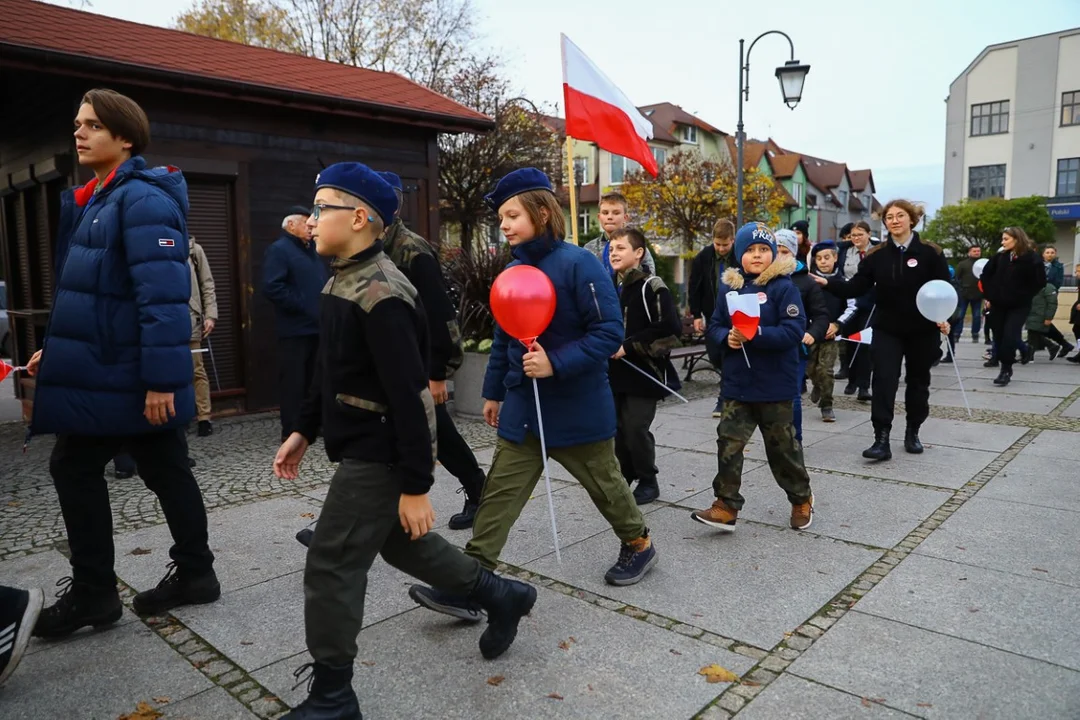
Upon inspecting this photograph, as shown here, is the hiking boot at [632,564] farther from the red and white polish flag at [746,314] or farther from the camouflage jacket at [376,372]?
the camouflage jacket at [376,372]

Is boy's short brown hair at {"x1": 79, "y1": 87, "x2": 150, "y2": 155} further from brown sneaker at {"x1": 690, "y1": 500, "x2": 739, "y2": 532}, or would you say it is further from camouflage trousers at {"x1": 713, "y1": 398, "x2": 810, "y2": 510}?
brown sneaker at {"x1": 690, "y1": 500, "x2": 739, "y2": 532}

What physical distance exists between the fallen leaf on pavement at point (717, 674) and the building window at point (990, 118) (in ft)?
180

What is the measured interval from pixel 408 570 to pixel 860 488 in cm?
369

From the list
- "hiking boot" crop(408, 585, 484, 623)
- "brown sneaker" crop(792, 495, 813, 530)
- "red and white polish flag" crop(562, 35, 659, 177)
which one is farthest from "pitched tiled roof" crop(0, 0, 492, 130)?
"brown sneaker" crop(792, 495, 813, 530)

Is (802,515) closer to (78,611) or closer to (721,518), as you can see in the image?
(721,518)

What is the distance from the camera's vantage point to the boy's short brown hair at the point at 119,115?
3.21 meters

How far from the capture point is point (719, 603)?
3.51 m

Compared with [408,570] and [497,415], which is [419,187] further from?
[408,570]

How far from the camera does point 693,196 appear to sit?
34406 mm

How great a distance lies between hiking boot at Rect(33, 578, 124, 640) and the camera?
3.18 m

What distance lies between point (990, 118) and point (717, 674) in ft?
183

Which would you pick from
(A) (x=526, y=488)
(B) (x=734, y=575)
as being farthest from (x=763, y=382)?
(A) (x=526, y=488)

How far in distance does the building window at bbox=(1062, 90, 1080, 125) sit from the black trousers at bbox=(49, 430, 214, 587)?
181ft

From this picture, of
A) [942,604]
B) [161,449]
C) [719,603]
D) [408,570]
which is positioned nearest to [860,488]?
[942,604]
